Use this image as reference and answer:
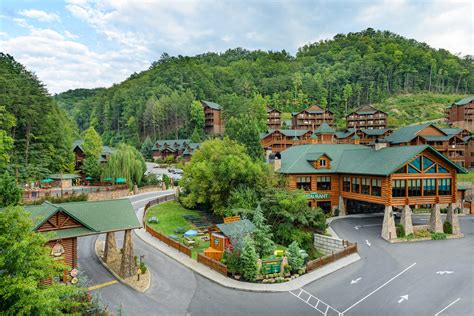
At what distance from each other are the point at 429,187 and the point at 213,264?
893 inches

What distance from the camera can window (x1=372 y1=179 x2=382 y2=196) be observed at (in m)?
31.4

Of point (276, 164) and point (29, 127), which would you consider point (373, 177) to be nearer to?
point (276, 164)

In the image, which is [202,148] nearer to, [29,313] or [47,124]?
[47,124]

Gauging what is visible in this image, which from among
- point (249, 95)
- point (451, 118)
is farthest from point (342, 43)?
point (451, 118)

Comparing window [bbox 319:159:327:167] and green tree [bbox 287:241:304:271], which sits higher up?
window [bbox 319:159:327:167]

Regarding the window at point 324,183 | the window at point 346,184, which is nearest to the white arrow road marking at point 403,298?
the window at point 346,184

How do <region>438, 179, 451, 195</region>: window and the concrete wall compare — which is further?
<region>438, 179, 451, 195</region>: window

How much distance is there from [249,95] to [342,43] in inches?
2632

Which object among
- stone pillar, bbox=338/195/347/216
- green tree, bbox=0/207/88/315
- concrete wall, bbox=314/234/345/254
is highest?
green tree, bbox=0/207/88/315

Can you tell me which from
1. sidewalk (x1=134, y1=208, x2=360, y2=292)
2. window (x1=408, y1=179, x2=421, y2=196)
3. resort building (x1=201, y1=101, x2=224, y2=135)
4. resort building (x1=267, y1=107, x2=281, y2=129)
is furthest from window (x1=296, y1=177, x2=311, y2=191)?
resort building (x1=201, y1=101, x2=224, y2=135)

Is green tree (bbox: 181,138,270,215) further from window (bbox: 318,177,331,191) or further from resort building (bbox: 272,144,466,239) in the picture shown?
window (bbox: 318,177,331,191)

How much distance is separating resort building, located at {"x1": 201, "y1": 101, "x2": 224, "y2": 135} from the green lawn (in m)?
57.8

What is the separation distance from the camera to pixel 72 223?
18.4 m

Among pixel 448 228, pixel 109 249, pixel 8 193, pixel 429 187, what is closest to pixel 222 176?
pixel 109 249
